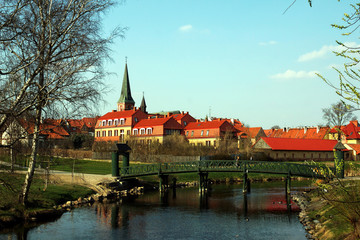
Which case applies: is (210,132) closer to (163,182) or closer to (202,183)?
(163,182)

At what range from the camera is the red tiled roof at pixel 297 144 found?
203 ft

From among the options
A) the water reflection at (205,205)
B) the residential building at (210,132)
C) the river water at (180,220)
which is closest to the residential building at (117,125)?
the residential building at (210,132)

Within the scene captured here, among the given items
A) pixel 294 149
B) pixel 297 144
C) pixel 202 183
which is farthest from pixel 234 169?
pixel 297 144

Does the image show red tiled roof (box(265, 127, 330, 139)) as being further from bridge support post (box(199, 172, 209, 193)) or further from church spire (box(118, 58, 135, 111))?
bridge support post (box(199, 172, 209, 193))

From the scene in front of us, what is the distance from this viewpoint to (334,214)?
18.1 m

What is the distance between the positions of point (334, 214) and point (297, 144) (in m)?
47.6

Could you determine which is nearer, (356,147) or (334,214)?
(334,214)

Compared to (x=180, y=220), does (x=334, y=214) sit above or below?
above

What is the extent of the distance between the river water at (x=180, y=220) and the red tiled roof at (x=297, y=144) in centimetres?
3076

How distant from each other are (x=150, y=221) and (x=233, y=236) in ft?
17.6

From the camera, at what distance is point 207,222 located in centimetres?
2178

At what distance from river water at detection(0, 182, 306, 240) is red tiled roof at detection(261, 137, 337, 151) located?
101 ft

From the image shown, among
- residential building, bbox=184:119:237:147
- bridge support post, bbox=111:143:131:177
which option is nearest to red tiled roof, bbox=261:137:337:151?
residential building, bbox=184:119:237:147

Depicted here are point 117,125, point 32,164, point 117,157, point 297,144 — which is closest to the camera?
point 32,164
